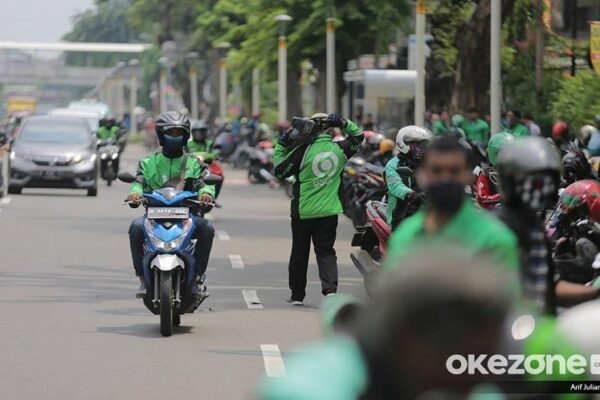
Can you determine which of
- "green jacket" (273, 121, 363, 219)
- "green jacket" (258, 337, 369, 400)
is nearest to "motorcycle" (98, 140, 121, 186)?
"green jacket" (273, 121, 363, 219)

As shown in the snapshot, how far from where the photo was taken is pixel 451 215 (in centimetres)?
556

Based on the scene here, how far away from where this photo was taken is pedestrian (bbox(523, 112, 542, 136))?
30.9 meters

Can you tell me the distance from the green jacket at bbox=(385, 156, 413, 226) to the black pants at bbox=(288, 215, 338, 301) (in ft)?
2.11

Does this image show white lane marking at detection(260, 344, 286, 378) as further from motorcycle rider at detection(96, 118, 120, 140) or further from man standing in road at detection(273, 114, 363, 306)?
motorcycle rider at detection(96, 118, 120, 140)

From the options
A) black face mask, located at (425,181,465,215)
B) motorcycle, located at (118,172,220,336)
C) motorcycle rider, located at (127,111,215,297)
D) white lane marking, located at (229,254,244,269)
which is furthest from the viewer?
white lane marking, located at (229,254,244,269)

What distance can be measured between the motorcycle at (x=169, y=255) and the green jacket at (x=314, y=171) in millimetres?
2082

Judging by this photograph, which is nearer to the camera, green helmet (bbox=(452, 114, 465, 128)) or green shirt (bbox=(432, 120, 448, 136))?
green helmet (bbox=(452, 114, 465, 128))

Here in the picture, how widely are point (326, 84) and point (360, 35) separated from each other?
2401mm

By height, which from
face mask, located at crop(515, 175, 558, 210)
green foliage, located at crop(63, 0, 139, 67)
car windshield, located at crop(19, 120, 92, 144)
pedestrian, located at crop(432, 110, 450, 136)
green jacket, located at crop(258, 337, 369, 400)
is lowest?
green foliage, located at crop(63, 0, 139, 67)

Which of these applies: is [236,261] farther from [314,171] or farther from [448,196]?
[448,196]

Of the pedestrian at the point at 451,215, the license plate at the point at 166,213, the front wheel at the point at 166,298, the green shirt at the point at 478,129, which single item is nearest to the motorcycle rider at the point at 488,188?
the license plate at the point at 166,213

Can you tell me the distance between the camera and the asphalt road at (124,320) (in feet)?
35.8

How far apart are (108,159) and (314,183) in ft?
81.9

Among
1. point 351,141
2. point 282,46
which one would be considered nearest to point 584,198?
point 351,141
